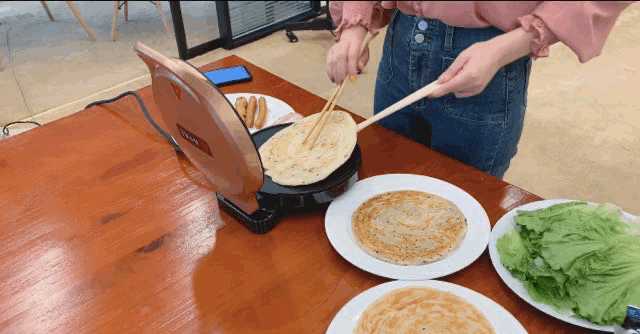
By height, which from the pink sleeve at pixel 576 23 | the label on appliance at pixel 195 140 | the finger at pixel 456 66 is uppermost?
the pink sleeve at pixel 576 23

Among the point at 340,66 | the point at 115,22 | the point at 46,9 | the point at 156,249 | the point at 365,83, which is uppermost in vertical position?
the point at 340,66

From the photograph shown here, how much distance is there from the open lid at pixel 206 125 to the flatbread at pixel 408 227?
0.70ft

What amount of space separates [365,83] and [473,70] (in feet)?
7.61

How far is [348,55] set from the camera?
1.05 meters

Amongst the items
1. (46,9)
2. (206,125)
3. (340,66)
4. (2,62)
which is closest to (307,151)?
(340,66)

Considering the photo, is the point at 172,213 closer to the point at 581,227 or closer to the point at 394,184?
the point at 394,184

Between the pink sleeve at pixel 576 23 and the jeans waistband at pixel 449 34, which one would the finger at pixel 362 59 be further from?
the pink sleeve at pixel 576 23

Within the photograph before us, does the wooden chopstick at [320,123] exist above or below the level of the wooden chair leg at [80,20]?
above

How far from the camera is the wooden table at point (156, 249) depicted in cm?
88

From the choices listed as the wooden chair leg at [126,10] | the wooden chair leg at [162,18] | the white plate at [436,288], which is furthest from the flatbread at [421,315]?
the wooden chair leg at [126,10]

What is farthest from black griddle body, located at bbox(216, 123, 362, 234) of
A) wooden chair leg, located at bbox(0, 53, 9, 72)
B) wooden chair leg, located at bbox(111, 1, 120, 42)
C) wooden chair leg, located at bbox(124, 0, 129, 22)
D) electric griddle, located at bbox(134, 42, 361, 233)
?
wooden chair leg, located at bbox(124, 0, 129, 22)

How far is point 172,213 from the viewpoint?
1083mm

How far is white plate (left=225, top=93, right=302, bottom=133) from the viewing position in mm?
1308

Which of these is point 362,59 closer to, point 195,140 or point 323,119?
point 323,119
